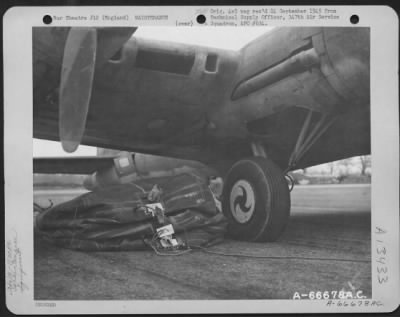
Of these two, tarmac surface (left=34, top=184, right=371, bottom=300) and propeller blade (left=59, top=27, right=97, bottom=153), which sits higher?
propeller blade (left=59, top=27, right=97, bottom=153)

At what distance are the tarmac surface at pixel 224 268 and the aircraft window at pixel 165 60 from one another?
607 millimetres

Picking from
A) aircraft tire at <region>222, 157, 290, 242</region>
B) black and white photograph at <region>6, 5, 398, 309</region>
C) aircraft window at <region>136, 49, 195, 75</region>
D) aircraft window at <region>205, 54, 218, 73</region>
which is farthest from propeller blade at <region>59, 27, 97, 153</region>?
aircraft tire at <region>222, 157, 290, 242</region>

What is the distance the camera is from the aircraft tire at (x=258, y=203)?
1705mm

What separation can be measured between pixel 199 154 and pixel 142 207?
36cm

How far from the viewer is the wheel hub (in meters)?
1.73

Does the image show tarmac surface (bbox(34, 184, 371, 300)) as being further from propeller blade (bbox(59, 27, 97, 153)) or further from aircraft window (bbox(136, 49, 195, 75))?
aircraft window (bbox(136, 49, 195, 75))

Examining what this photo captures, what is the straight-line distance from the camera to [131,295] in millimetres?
1562

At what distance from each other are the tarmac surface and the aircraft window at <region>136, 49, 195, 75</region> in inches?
23.9

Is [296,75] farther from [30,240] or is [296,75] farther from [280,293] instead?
[30,240]

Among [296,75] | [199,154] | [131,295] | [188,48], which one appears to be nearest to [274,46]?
[296,75]

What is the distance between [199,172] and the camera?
181cm

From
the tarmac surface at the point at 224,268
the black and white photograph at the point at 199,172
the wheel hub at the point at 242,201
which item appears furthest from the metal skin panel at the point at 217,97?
the tarmac surface at the point at 224,268

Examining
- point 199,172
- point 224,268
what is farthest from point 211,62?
point 224,268

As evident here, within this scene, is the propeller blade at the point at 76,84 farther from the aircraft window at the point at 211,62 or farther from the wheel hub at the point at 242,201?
the wheel hub at the point at 242,201
